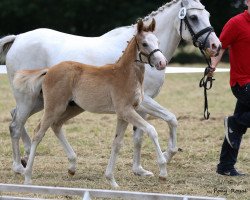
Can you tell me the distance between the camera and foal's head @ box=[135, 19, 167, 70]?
6.71 metres

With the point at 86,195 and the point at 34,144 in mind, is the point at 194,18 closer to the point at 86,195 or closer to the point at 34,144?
the point at 34,144

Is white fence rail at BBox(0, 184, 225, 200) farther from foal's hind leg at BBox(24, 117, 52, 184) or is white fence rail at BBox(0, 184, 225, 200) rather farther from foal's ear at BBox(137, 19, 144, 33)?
foal's ear at BBox(137, 19, 144, 33)

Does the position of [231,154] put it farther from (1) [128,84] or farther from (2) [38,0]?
(2) [38,0]

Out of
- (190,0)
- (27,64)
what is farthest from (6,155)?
(190,0)

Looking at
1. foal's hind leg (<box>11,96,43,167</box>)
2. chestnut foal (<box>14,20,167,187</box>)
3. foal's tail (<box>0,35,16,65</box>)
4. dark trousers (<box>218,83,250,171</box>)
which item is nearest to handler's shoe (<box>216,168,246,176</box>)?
dark trousers (<box>218,83,250,171</box>)

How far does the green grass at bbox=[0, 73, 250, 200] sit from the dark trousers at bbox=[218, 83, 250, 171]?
21 cm

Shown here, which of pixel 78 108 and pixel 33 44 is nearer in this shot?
pixel 78 108

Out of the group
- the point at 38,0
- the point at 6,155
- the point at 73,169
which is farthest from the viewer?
the point at 38,0

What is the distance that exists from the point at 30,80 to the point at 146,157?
7.11ft

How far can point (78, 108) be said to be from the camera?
25.3 feet

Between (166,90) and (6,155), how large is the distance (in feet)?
25.4

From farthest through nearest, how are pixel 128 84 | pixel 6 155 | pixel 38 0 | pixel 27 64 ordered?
pixel 38 0 < pixel 6 155 < pixel 27 64 < pixel 128 84

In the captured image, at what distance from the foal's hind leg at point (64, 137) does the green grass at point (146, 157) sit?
0.52ft

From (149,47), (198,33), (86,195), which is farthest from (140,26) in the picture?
(86,195)
